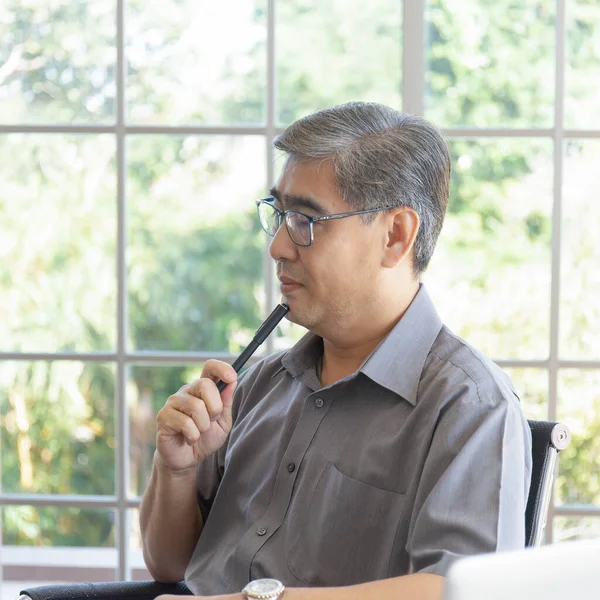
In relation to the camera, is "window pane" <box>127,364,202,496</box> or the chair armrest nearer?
the chair armrest

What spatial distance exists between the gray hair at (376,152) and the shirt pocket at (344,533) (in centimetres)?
44

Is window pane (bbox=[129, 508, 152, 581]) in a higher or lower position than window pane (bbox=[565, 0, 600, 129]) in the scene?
lower

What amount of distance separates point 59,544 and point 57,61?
1.47 metres

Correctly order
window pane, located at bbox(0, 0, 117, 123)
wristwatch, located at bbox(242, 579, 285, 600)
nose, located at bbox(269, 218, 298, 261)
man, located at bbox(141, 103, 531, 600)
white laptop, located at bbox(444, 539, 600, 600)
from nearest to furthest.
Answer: white laptop, located at bbox(444, 539, 600, 600) < wristwatch, located at bbox(242, 579, 285, 600) < man, located at bbox(141, 103, 531, 600) < nose, located at bbox(269, 218, 298, 261) < window pane, located at bbox(0, 0, 117, 123)

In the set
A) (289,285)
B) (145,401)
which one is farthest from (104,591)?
(145,401)

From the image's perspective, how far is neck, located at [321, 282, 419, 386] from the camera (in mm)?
1619

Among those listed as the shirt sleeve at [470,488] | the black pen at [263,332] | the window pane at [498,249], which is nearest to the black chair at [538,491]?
the shirt sleeve at [470,488]

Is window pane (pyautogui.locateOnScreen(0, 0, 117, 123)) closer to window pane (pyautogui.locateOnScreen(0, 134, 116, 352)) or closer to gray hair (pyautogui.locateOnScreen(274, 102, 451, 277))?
window pane (pyautogui.locateOnScreen(0, 134, 116, 352))

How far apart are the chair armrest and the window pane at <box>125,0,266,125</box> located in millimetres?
1363

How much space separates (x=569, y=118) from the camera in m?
2.49

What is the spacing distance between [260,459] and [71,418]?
1.23m

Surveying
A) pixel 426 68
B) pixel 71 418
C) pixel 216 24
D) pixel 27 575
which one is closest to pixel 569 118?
pixel 426 68

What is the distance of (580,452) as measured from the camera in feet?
8.57

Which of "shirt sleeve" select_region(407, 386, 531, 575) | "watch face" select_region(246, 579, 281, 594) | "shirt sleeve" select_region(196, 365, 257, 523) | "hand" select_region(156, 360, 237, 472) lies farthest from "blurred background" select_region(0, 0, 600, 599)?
"watch face" select_region(246, 579, 281, 594)
